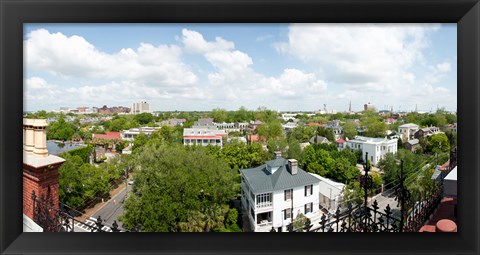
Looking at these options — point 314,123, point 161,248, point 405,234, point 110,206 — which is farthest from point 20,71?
point 314,123

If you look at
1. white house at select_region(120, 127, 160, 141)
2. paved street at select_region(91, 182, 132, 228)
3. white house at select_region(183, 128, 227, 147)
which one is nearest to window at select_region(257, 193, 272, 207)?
white house at select_region(183, 128, 227, 147)

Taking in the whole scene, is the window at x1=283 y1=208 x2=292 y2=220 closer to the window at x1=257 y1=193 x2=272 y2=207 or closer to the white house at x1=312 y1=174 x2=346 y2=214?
the window at x1=257 y1=193 x2=272 y2=207

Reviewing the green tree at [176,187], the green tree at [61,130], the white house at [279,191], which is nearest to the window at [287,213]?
the white house at [279,191]

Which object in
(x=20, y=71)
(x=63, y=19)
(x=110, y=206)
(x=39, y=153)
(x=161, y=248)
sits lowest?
(x=110, y=206)

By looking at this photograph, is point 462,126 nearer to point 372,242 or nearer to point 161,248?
point 372,242

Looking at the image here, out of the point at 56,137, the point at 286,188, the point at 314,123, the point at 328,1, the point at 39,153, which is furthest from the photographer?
the point at 314,123

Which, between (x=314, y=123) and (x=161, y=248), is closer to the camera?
(x=161, y=248)
